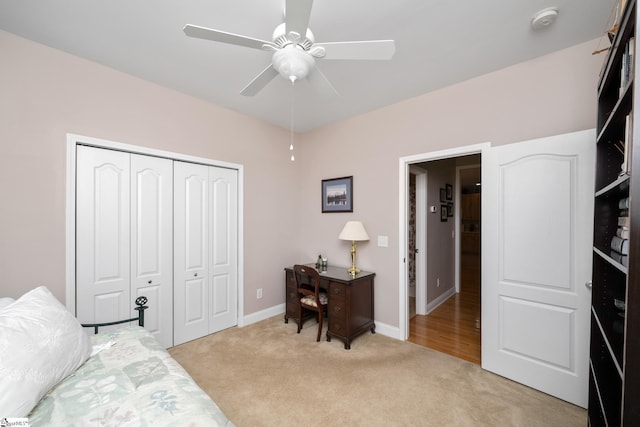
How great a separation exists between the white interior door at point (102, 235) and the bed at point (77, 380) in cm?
88

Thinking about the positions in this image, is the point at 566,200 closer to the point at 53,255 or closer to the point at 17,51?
the point at 53,255

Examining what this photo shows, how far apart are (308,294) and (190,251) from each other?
142cm

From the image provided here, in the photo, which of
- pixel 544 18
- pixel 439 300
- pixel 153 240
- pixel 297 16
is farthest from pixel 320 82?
pixel 439 300

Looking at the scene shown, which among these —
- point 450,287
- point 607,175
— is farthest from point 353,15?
point 450,287

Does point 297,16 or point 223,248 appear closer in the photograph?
point 297,16

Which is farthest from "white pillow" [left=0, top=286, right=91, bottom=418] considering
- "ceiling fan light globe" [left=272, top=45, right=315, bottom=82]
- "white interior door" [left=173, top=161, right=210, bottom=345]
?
"ceiling fan light globe" [left=272, top=45, right=315, bottom=82]

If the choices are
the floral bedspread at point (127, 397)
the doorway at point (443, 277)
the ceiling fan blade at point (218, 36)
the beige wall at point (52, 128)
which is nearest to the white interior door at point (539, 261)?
the doorway at point (443, 277)

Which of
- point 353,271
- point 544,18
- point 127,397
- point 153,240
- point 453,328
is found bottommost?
point 453,328

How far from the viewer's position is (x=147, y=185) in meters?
2.67

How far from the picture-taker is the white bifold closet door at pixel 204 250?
2912 millimetres

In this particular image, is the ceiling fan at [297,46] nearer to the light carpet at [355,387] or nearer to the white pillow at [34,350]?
the white pillow at [34,350]

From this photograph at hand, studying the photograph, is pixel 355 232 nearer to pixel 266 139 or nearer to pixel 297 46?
pixel 266 139

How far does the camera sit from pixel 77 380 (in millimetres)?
1287

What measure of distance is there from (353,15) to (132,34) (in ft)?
5.28
